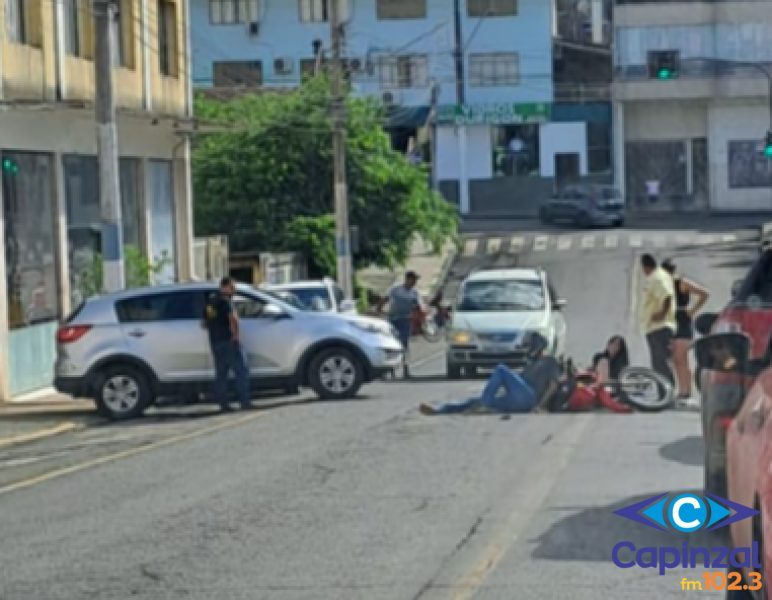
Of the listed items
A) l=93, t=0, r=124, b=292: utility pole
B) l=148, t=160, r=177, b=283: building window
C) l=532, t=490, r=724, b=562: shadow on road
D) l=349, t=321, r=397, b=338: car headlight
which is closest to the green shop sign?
l=148, t=160, r=177, b=283: building window

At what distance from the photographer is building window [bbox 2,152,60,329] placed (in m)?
25.0

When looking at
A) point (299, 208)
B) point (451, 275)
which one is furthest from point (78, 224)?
point (451, 275)

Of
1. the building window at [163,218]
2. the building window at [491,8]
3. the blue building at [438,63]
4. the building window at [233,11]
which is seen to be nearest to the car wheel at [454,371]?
the building window at [163,218]

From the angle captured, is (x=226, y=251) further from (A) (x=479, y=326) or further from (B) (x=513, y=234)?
(B) (x=513, y=234)

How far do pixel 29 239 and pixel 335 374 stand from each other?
672 cm

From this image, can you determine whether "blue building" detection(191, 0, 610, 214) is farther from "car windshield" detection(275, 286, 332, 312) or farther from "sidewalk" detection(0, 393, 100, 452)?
Answer: "sidewalk" detection(0, 393, 100, 452)

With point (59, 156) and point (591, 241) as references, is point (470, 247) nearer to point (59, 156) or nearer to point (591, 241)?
point (591, 241)

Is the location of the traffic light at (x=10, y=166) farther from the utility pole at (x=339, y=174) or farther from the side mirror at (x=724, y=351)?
the side mirror at (x=724, y=351)

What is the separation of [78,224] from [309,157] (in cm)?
1757

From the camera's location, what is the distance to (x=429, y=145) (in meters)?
71.6

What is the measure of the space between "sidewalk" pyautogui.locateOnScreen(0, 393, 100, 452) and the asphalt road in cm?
44

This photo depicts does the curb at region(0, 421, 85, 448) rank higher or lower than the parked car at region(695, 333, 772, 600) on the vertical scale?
lower

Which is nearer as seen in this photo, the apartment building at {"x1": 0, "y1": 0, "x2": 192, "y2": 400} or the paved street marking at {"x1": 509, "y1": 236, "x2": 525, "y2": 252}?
the apartment building at {"x1": 0, "y1": 0, "x2": 192, "y2": 400}

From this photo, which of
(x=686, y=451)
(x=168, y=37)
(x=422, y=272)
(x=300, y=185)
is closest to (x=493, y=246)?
(x=422, y=272)
